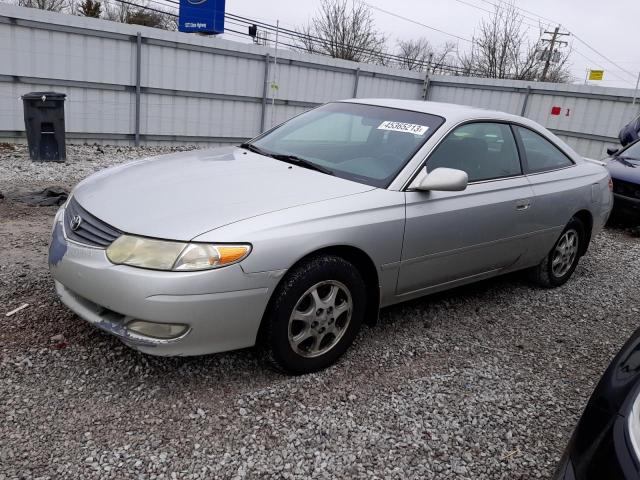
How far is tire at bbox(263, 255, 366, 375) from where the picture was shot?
2.79 metres

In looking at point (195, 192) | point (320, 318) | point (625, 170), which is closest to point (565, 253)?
point (320, 318)

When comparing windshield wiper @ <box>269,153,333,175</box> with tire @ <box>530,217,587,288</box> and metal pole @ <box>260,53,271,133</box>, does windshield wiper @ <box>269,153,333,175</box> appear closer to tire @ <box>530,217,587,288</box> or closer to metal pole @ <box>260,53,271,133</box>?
tire @ <box>530,217,587,288</box>

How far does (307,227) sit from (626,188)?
20.4 ft

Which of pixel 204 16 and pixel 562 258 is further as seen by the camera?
pixel 204 16

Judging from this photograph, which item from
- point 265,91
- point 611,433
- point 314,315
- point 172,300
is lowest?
point 314,315

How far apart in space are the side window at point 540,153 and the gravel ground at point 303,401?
4.18 feet

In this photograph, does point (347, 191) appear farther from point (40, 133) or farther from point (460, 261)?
point (40, 133)

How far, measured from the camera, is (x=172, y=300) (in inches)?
98.2

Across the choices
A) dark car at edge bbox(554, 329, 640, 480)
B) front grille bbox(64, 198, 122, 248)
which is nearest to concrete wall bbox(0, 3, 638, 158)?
front grille bbox(64, 198, 122, 248)

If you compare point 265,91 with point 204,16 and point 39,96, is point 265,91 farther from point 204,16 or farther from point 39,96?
point 39,96

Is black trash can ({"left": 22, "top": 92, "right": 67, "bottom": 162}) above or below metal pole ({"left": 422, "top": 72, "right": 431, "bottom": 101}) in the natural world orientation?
below

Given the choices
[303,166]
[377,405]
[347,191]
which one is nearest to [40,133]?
[303,166]

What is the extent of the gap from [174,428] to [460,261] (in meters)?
2.16

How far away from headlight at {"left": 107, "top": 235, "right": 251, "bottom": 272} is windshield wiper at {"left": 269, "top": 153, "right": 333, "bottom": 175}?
3.39 feet
